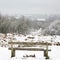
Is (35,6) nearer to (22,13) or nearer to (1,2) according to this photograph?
(22,13)

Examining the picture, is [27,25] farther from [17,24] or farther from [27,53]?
[27,53]

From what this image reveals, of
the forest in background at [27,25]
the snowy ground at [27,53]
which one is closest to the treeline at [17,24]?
the forest in background at [27,25]

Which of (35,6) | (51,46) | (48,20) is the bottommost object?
(51,46)

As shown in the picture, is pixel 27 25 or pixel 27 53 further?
pixel 27 25

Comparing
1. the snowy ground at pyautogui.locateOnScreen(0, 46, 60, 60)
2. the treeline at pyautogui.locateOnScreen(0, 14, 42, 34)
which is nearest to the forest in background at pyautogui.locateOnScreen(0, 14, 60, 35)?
the treeline at pyautogui.locateOnScreen(0, 14, 42, 34)

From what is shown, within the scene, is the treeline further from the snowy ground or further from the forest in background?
the snowy ground

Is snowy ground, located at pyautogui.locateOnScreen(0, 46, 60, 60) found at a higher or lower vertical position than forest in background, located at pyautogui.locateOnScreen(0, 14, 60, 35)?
lower

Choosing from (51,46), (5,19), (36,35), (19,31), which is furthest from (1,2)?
(51,46)

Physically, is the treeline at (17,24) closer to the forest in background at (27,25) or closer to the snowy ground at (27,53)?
the forest in background at (27,25)

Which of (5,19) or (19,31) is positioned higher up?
(5,19)

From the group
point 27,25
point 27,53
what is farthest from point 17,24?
point 27,53

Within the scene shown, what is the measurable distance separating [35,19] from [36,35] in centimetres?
42

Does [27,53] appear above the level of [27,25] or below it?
below

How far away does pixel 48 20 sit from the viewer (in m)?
4.95
